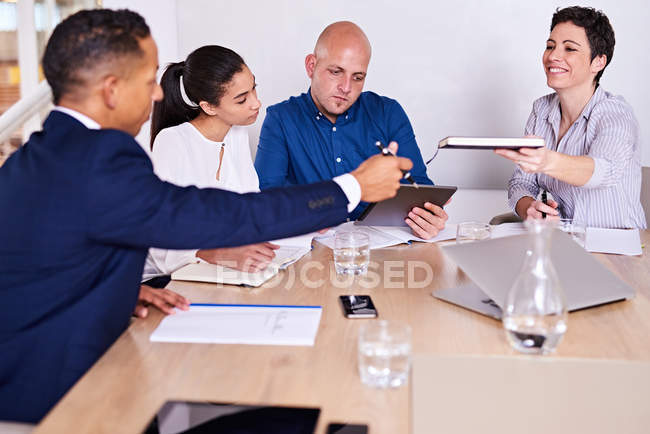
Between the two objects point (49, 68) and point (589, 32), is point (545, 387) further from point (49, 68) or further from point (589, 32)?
point (589, 32)

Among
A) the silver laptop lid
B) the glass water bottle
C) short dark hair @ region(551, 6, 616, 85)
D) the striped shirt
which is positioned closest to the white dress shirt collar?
the silver laptop lid

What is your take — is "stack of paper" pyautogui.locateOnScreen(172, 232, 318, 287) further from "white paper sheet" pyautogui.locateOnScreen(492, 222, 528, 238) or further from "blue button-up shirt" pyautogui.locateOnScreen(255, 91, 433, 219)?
"blue button-up shirt" pyautogui.locateOnScreen(255, 91, 433, 219)

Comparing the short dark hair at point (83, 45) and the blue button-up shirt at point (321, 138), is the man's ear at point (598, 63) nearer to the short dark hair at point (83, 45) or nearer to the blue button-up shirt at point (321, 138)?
the blue button-up shirt at point (321, 138)

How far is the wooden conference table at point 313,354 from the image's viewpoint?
0.96 metres

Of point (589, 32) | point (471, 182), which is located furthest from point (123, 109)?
point (471, 182)

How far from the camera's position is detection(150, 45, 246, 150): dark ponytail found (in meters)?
2.32

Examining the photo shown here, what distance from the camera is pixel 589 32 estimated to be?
251 centimetres

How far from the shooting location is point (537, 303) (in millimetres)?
1149

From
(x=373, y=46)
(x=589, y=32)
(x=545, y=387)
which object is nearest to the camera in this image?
(x=545, y=387)

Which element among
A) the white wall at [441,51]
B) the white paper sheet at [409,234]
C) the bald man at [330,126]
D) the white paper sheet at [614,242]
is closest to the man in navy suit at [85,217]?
the white paper sheet at [409,234]

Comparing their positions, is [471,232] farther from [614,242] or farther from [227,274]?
[227,274]

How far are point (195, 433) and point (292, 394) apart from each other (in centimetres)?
38

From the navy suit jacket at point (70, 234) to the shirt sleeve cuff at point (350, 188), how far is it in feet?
0.73

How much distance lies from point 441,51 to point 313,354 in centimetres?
277
